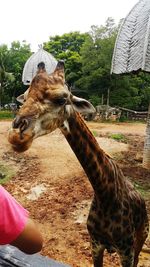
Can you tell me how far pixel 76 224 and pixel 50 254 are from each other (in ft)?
2.66

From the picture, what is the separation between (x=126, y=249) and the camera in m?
2.77

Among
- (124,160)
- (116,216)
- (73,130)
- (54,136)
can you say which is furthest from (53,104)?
(54,136)

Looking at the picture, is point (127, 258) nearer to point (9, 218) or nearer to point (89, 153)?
point (89, 153)

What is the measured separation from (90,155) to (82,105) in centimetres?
40

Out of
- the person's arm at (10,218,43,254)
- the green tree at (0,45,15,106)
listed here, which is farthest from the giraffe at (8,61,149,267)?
the green tree at (0,45,15,106)

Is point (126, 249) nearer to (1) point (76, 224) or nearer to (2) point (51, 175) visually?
(1) point (76, 224)

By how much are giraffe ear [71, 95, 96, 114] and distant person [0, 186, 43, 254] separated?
125 centimetres

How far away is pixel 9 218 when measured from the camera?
3.93 feet

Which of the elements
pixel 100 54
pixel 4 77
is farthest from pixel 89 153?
pixel 4 77

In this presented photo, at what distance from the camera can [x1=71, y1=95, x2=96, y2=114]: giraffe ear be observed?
94.1 inches

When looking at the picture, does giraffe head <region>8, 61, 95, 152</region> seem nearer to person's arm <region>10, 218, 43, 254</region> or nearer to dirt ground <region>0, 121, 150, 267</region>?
person's arm <region>10, 218, 43, 254</region>

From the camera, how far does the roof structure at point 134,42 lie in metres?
6.33

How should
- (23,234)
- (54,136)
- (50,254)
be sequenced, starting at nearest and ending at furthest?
(23,234) < (50,254) < (54,136)

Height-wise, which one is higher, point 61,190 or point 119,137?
point 119,137
